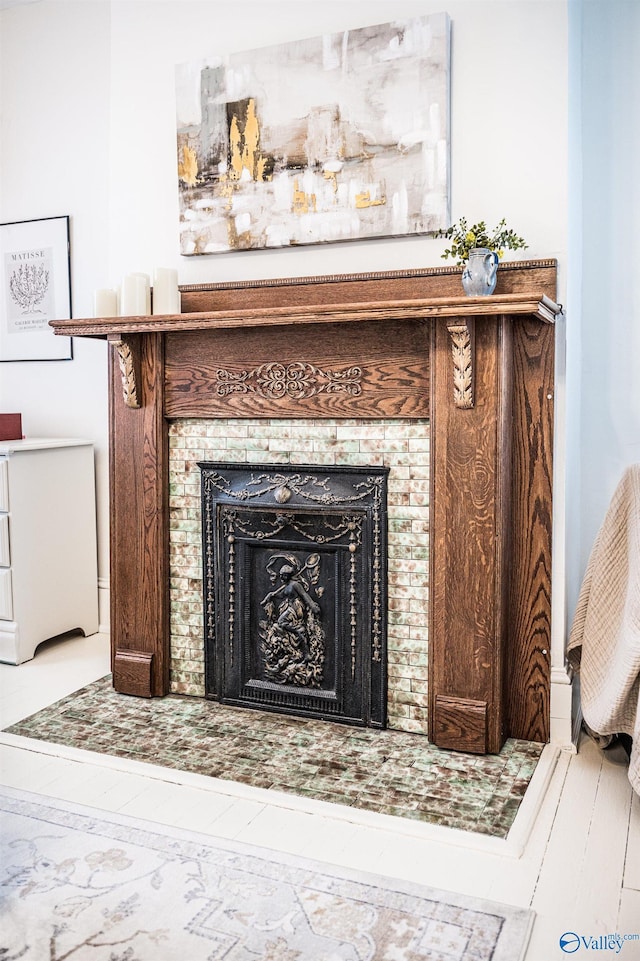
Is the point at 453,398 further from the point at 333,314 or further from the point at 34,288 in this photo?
the point at 34,288

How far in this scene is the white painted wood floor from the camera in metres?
1.64

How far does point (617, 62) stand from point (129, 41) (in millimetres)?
1671

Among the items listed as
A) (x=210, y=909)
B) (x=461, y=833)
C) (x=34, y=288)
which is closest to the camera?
(x=210, y=909)

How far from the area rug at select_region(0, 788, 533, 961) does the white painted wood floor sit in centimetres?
7

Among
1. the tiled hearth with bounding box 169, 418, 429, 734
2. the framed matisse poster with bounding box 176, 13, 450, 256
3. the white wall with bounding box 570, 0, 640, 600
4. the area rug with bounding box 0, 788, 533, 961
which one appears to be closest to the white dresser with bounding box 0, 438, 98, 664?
the tiled hearth with bounding box 169, 418, 429, 734

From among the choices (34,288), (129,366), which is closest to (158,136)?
(129,366)

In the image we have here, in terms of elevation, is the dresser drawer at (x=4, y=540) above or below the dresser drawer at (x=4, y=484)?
below

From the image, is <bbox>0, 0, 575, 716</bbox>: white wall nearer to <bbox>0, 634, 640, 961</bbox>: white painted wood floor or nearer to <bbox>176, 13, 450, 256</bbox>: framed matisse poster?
<bbox>176, 13, 450, 256</bbox>: framed matisse poster

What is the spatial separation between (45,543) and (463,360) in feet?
6.23

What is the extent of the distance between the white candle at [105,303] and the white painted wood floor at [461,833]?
4.59ft

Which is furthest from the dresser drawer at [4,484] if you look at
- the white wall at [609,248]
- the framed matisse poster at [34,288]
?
the white wall at [609,248]

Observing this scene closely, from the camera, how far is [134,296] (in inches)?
104

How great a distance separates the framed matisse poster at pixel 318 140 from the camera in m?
2.44

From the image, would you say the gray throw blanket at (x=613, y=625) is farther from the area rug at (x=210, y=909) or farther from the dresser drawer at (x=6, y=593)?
the dresser drawer at (x=6, y=593)
